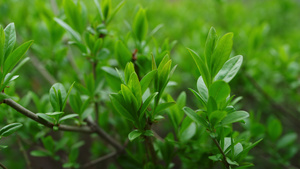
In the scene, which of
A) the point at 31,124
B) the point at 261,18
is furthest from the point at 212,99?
the point at 261,18

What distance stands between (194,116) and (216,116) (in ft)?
0.18

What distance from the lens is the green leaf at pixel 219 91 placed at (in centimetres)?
54

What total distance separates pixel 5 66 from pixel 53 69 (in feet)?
2.01

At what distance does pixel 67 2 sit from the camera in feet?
2.54

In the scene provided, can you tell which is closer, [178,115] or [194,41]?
[178,115]

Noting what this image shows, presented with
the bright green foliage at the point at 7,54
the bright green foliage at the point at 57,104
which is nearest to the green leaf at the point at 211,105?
the bright green foliage at the point at 57,104

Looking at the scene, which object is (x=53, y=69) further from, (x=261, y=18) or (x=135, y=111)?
(x=261, y=18)

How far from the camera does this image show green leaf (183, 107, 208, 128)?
575mm

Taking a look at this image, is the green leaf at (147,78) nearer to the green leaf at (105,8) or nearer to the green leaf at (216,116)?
the green leaf at (216,116)

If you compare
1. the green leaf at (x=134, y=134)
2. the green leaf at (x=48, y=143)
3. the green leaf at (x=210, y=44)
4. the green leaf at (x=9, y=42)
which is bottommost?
the green leaf at (x=48, y=143)

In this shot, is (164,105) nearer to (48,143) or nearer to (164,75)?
(164,75)

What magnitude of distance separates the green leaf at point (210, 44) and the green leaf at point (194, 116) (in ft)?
0.41

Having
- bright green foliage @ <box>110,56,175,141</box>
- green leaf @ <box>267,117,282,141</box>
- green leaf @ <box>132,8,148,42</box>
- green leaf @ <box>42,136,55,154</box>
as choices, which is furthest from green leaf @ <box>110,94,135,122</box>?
green leaf @ <box>267,117,282,141</box>

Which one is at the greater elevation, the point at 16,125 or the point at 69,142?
the point at 16,125
